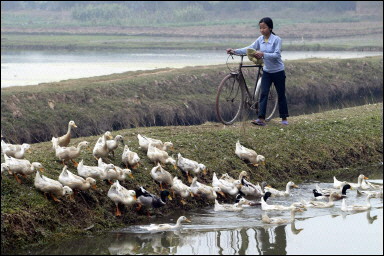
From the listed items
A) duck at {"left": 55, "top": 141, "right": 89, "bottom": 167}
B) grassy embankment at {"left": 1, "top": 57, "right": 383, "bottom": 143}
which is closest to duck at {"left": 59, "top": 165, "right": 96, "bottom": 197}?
duck at {"left": 55, "top": 141, "right": 89, "bottom": 167}

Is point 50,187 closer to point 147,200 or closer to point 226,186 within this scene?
point 147,200

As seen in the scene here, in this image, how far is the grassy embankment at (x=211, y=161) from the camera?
1148cm

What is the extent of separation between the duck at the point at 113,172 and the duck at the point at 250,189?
7.57 feet

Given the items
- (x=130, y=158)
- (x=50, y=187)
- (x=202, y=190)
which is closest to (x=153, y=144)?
(x=130, y=158)

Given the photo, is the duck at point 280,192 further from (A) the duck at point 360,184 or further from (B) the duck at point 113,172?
(B) the duck at point 113,172

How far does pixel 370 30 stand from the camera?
242ft

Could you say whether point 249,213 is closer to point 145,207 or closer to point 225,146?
point 145,207

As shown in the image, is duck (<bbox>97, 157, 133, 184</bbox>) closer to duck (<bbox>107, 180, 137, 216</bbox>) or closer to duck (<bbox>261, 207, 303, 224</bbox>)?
duck (<bbox>107, 180, 137, 216</bbox>)

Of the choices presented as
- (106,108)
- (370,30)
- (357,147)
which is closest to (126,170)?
(357,147)

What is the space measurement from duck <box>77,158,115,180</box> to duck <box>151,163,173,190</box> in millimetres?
910

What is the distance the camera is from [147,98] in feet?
85.4

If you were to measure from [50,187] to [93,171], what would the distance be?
1117 mm

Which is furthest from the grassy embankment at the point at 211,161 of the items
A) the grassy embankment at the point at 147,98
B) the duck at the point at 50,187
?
the grassy embankment at the point at 147,98

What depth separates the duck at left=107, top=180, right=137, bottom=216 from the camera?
12.4 m
